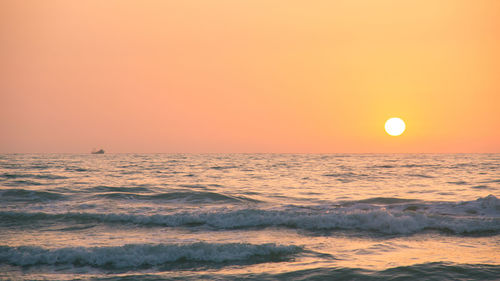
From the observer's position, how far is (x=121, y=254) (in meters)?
10.5

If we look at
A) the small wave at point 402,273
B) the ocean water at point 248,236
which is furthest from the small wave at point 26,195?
the small wave at point 402,273

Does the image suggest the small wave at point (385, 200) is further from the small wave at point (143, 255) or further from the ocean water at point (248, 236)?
the small wave at point (143, 255)

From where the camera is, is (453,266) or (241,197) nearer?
(453,266)

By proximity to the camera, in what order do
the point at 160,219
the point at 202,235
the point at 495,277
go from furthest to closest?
the point at 160,219
the point at 202,235
the point at 495,277

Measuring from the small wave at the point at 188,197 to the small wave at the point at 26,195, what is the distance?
2699mm

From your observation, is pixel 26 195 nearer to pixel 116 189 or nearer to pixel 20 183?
pixel 116 189

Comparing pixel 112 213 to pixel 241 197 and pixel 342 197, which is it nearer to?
pixel 241 197

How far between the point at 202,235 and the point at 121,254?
11.8ft

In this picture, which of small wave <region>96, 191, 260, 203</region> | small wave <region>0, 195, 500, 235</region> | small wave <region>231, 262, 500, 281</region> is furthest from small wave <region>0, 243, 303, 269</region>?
small wave <region>96, 191, 260, 203</region>

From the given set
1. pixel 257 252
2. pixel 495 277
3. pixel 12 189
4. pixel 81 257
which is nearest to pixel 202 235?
pixel 257 252

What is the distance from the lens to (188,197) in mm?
23094

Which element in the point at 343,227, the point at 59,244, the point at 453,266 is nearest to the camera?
the point at 453,266

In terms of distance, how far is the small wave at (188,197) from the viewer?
22047 millimetres

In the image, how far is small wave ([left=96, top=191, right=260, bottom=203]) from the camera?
22.0 meters
